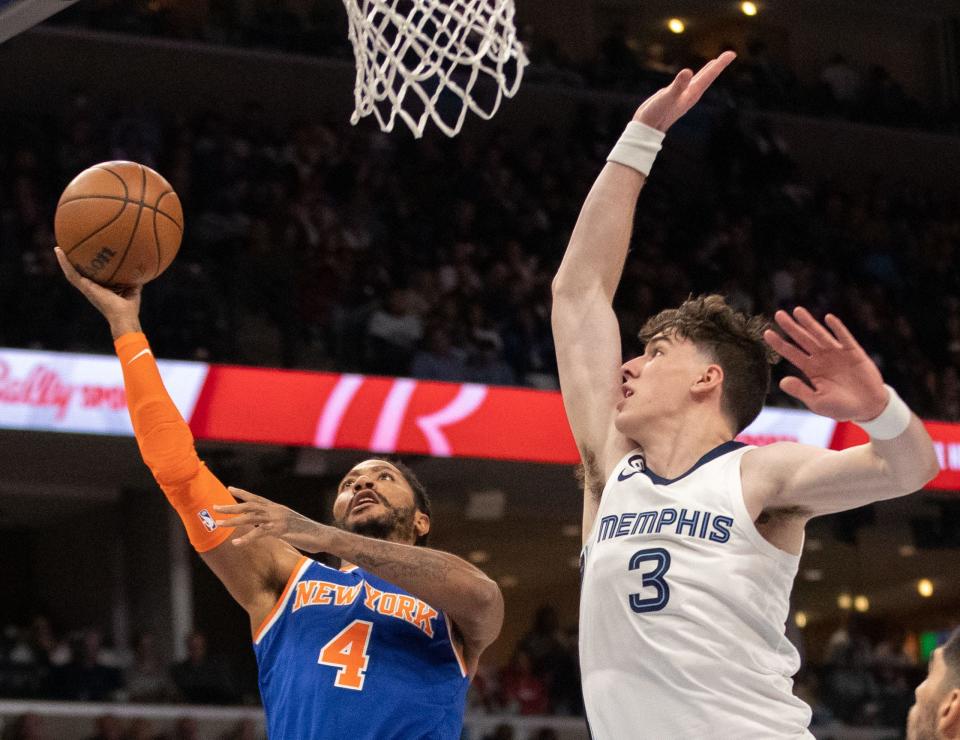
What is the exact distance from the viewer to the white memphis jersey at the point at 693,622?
273 cm

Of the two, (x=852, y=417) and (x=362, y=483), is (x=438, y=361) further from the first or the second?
(x=852, y=417)

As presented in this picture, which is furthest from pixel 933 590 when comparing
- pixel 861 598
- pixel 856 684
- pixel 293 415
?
pixel 293 415

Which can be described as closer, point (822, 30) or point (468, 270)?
point (468, 270)

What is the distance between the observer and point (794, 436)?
35.6ft

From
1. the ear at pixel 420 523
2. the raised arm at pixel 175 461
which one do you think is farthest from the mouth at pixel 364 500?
the raised arm at pixel 175 461

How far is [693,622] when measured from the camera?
9.02 feet

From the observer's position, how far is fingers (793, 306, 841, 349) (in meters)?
2.53

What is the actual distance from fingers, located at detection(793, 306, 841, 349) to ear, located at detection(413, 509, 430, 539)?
174cm

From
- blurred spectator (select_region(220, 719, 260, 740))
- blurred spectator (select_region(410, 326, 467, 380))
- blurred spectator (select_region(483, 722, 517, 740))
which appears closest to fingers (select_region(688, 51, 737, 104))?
blurred spectator (select_region(410, 326, 467, 380))

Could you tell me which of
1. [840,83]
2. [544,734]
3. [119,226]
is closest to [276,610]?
[119,226]

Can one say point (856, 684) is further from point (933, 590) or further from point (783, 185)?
point (783, 185)

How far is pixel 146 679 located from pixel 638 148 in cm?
777

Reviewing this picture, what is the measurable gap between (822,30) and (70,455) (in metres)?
10.8

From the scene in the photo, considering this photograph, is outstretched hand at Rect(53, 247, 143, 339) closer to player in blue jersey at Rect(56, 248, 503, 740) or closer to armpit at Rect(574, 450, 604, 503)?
player in blue jersey at Rect(56, 248, 503, 740)
